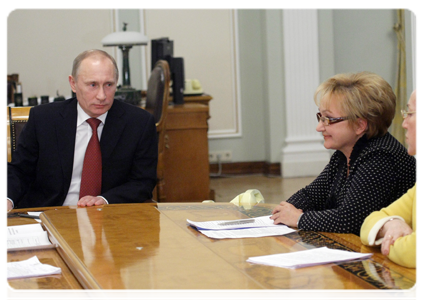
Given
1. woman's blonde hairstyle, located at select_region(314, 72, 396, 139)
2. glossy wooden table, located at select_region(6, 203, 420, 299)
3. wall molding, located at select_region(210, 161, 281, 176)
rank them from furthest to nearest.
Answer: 1. wall molding, located at select_region(210, 161, 281, 176)
2. woman's blonde hairstyle, located at select_region(314, 72, 396, 139)
3. glossy wooden table, located at select_region(6, 203, 420, 299)

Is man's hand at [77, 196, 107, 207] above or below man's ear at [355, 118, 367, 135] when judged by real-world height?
below

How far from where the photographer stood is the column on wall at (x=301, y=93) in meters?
6.09

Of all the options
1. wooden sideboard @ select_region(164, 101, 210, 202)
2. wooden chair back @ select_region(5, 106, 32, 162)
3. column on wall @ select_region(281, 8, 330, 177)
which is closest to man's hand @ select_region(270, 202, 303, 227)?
wooden chair back @ select_region(5, 106, 32, 162)

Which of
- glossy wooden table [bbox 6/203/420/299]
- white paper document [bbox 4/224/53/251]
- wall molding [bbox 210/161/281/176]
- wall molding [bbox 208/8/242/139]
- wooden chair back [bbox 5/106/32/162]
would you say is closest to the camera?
glossy wooden table [bbox 6/203/420/299]

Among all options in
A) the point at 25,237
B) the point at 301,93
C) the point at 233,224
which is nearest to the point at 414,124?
the point at 233,224

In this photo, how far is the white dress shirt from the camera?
249cm

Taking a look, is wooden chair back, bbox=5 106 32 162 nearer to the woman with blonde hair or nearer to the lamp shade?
the woman with blonde hair

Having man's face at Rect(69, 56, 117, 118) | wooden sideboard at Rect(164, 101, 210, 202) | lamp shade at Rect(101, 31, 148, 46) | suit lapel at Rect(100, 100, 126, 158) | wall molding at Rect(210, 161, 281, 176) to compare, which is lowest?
wall molding at Rect(210, 161, 281, 176)

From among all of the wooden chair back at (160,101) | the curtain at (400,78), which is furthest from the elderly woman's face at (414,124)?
the curtain at (400,78)

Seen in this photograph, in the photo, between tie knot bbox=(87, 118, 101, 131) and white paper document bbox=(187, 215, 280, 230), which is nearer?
white paper document bbox=(187, 215, 280, 230)

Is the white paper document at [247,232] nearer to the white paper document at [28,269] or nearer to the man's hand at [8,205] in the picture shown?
the white paper document at [28,269]

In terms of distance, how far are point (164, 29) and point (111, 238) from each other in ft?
16.5

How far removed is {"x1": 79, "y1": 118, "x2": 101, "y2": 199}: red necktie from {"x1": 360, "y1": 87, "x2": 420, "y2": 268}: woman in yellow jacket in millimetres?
1353

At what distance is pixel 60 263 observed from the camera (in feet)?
4.44
